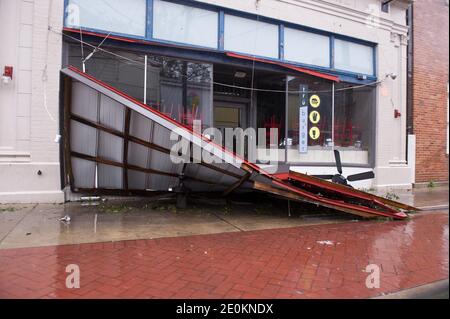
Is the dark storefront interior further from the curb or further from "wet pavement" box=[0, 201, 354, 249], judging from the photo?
the curb

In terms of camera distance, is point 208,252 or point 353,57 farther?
point 353,57

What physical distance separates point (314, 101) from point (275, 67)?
172cm

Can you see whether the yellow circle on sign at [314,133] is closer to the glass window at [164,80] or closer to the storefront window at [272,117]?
the storefront window at [272,117]

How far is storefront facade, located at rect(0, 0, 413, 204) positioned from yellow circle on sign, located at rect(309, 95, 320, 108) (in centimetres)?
4

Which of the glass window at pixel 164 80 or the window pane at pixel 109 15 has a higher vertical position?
the window pane at pixel 109 15

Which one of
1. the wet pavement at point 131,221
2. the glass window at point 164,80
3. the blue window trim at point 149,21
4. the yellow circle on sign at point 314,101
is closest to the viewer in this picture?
the wet pavement at point 131,221

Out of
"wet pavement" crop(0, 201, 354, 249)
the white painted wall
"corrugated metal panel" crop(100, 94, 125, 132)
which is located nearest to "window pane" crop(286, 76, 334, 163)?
"wet pavement" crop(0, 201, 354, 249)

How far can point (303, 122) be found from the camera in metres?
10.2

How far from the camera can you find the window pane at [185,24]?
818 cm

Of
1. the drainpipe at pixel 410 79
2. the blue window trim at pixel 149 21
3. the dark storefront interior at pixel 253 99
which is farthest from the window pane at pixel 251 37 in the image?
the drainpipe at pixel 410 79

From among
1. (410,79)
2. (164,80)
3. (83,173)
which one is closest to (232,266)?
(83,173)

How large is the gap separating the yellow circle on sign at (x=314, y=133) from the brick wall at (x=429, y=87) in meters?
3.96

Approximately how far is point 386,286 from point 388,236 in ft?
7.24

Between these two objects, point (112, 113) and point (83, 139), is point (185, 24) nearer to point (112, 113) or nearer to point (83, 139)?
point (112, 113)
